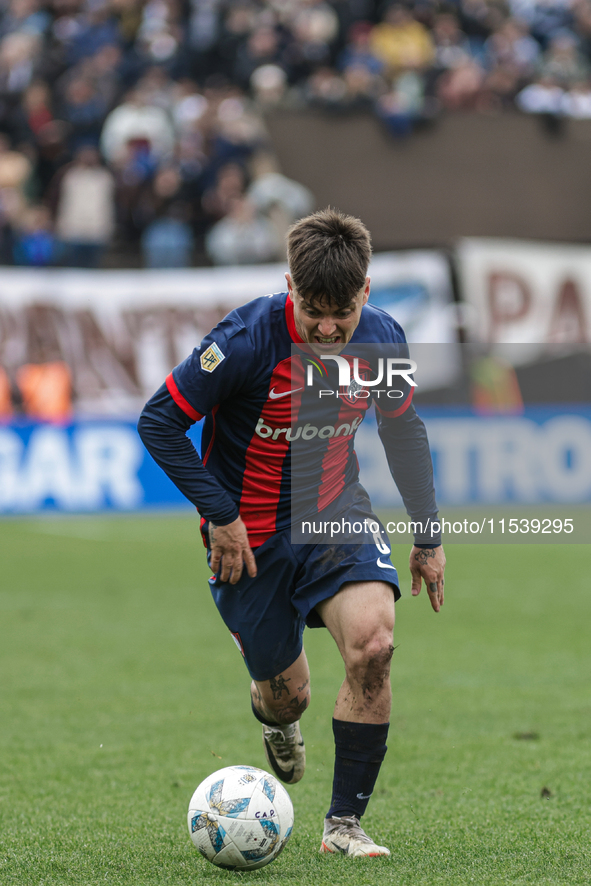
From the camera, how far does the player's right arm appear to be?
13.1ft

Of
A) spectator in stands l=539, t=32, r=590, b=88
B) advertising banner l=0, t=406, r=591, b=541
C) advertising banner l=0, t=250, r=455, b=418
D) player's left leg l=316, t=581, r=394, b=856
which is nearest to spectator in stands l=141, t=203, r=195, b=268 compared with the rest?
advertising banner l=0, t=250, r=455, b=418

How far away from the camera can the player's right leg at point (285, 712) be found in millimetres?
4543

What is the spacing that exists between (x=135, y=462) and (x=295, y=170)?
5.14 m

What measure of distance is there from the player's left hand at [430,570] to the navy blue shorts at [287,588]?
0.12 meters

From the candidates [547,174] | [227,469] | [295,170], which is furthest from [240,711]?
[547,174]

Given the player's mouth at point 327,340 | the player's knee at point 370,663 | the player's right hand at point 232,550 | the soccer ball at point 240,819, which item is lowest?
the soccer ball at point 240,819

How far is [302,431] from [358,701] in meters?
0.98

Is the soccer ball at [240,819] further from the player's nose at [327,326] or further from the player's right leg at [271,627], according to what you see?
the player's nose at [327,326]

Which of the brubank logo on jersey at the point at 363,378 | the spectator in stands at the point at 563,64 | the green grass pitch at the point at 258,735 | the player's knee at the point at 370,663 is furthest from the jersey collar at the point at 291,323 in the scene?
the spectator in stands at the point at 563,64

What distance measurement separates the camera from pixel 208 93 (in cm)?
1755

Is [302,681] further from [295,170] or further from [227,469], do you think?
[295,170]

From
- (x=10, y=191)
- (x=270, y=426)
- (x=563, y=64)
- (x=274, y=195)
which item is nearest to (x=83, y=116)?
(x=10, y=191)

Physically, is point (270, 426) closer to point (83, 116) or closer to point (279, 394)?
point (279, 394)

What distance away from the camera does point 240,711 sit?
646 cm
